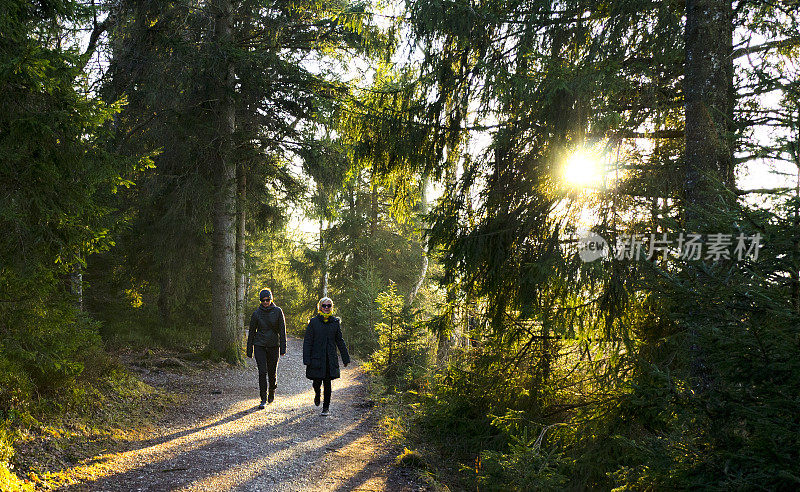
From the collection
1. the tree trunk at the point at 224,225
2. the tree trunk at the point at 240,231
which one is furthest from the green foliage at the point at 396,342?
the tree trunk at the point at 240,231

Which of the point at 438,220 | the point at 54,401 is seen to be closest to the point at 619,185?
the point at 438,220

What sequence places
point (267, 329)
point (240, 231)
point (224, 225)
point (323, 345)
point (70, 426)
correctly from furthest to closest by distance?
1. point (240, 231)
2. point (224, 225)
3. point (267, 329)
4. point (323, 345)
5. point (70, 426)

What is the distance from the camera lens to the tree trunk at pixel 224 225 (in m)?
13.3

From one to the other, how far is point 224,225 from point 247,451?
8.52 m

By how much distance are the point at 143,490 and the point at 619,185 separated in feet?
21.3

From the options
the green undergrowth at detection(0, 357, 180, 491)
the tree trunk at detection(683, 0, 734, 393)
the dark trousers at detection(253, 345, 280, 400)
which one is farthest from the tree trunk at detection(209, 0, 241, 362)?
the tree trunk at detection(683, 0, 734, 393)

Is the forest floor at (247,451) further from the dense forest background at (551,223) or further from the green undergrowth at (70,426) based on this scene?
the dense forest background at (551,223)

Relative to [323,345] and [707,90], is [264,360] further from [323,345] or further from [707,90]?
[707,90]

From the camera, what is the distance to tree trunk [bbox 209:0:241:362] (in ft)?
43.7

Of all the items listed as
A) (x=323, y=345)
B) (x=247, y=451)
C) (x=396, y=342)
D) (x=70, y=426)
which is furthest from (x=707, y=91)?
(x=396, y=342)

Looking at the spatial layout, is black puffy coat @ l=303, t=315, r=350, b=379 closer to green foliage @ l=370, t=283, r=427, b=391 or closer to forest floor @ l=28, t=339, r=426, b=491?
forest floor @ l=28, t=339, r=426, b=491

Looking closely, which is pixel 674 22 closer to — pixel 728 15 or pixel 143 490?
pixel 728 15

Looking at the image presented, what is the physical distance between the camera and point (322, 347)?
879cm

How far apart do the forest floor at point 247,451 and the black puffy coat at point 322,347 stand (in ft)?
2.99
